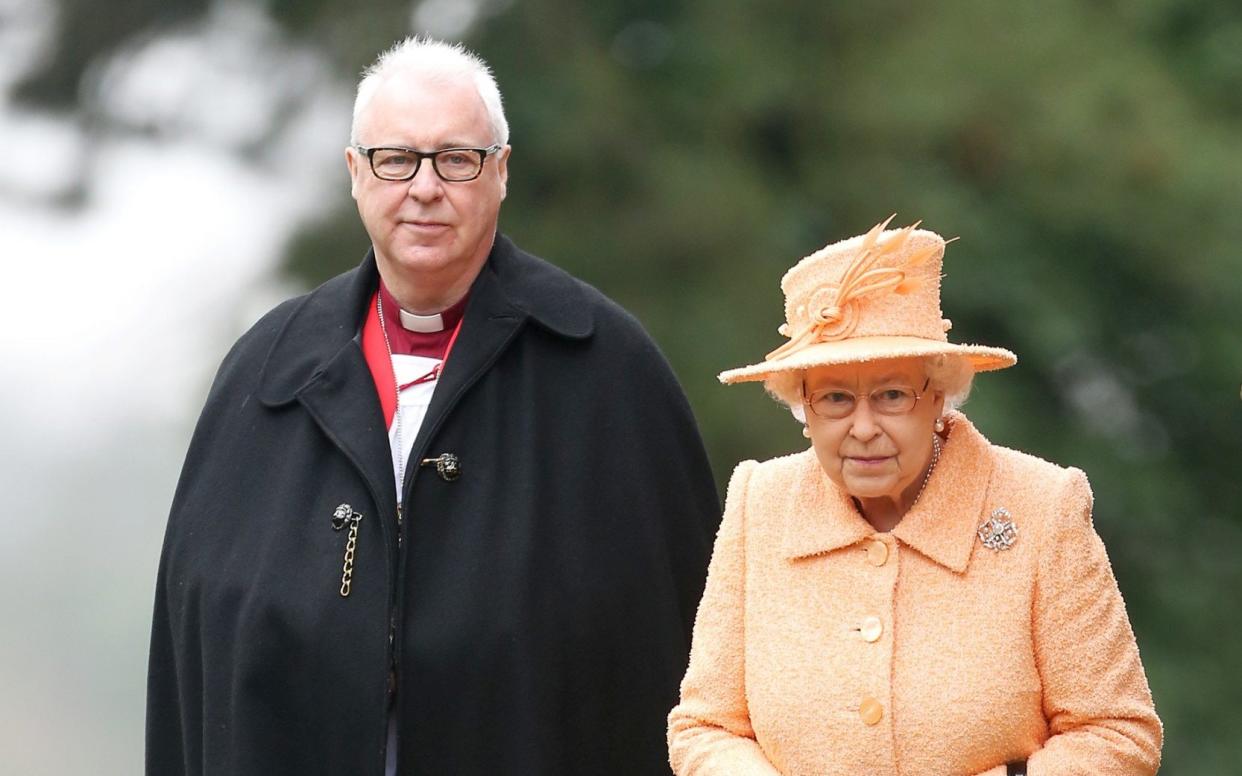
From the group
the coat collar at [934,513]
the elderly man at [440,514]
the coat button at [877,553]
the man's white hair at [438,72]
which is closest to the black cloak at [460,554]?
the elderly man at [440,514]

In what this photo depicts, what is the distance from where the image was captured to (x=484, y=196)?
494 centimetres

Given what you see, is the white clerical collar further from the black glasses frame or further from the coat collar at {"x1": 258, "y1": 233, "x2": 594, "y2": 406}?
the black glasses frame

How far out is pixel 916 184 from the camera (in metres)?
8.75

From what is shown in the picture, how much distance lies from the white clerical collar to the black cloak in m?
0.08

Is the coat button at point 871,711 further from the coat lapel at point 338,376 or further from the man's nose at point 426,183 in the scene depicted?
the man's nose at point 426,183

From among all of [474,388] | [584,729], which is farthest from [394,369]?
A: [584,729]

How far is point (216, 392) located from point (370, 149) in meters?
0.68

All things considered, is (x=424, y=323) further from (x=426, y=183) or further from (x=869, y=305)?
(x=869, y=305)

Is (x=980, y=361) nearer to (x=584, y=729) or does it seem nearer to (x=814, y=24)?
(x=584, y=729)

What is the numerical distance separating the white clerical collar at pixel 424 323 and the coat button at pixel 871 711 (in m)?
1.51

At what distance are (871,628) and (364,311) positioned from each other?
1628mm

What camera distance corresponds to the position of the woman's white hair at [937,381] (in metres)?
3.94

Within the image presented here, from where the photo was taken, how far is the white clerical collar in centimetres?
A: 502

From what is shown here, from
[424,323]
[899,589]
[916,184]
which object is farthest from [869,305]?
[916,184]
